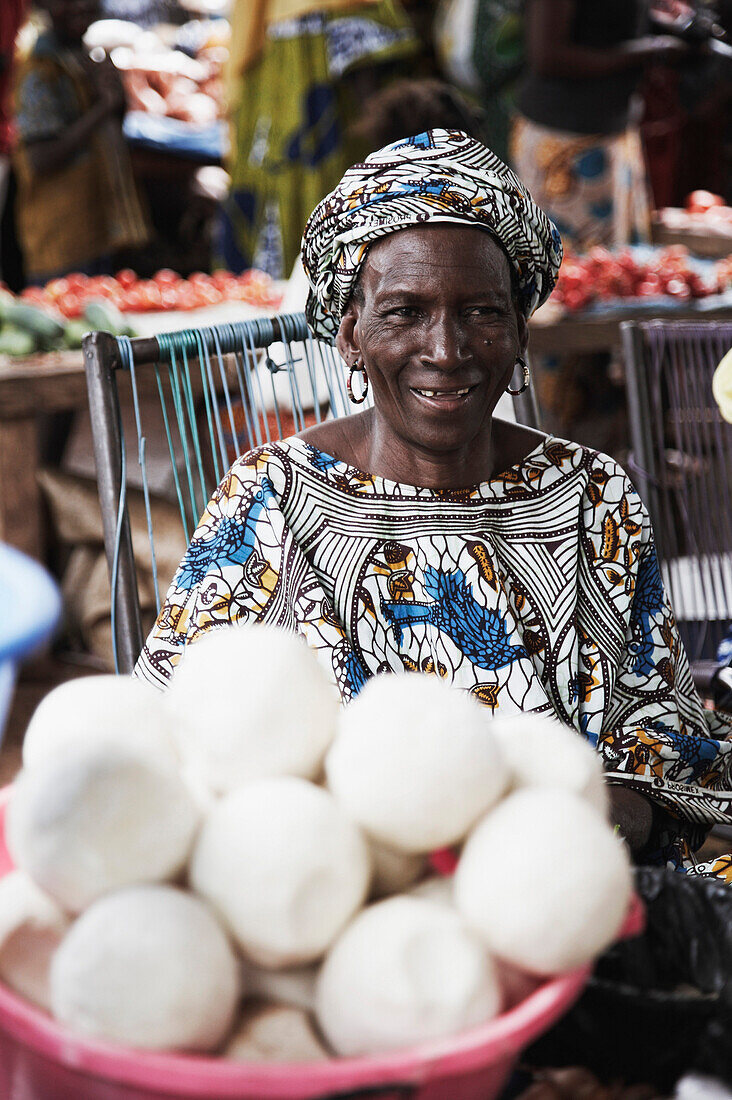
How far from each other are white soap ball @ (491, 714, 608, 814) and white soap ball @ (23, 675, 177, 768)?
222 mm

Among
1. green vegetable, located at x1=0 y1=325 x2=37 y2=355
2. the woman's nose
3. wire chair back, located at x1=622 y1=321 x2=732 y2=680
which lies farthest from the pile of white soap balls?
green vegetable, located at x1=0 y1=325 x2=37 y2=355

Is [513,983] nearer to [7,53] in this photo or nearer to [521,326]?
[521,326]

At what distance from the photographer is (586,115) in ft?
15.6

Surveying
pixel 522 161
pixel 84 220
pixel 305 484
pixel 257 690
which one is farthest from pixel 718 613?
pixel 84 220

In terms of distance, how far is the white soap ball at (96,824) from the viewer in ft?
2.07

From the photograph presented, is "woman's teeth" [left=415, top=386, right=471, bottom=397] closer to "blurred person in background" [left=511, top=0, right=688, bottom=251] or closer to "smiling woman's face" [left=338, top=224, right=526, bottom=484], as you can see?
"smiling woman's face" [left=338, top=224, right=526, bottom=484]

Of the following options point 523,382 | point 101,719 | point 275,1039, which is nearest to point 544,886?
point 275,1039

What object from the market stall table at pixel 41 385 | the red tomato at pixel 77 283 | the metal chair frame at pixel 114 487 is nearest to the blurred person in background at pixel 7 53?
the red tomato at pixel 77 283

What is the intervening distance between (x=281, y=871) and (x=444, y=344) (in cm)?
100

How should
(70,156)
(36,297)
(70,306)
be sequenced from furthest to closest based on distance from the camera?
(70,156), (36,297), (70,306)

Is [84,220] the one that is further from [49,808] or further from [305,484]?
[49,808]

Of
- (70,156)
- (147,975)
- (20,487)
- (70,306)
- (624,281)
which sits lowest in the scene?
(20,487)

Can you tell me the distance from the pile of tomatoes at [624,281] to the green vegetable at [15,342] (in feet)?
5.70

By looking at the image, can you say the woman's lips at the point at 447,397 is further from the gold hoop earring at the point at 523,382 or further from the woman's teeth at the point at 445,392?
the gold hoop earring at the point at 523,382
